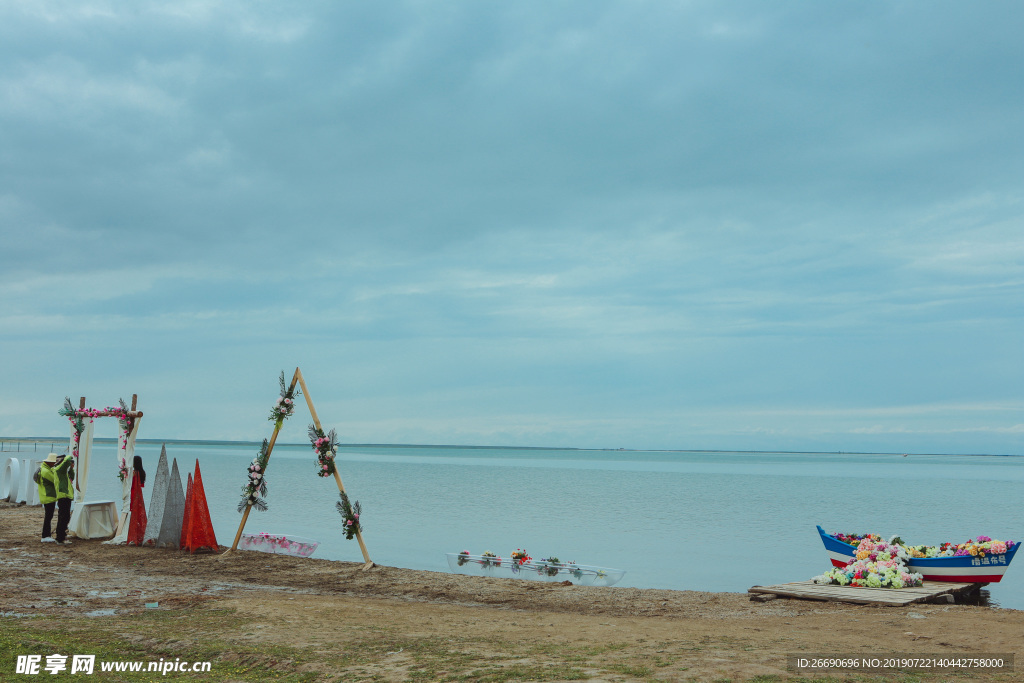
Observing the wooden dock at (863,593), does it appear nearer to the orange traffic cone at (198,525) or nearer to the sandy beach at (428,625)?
the sandy beach at (428,625)

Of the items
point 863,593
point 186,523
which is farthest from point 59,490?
point 863,593

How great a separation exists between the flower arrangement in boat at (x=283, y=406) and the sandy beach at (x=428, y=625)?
294 cm

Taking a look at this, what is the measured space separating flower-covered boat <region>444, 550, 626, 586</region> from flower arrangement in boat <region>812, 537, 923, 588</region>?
12.4 ft

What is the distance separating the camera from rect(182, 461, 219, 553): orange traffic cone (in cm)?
1518

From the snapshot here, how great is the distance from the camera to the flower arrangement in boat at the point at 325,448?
1459cm

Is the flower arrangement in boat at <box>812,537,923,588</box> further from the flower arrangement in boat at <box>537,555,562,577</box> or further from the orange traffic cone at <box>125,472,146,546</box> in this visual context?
the orange traffic cone at <box>125,472,146,546</box>

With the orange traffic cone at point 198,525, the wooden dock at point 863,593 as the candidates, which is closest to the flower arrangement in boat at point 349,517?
the orange traffic cone at point 198,525

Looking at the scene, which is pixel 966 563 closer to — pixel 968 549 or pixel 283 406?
pixel 968 549

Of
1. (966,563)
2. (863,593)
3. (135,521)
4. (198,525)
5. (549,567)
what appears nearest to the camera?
(863,593)

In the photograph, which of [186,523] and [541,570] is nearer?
[541,570]

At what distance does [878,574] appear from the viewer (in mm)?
12586

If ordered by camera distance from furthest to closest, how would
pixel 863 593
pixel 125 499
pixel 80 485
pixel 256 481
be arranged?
pixel 80 485 → pixel 125 499 → pixel 256 481 → pixel 863 593

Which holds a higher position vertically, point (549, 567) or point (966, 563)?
point (966, 563)

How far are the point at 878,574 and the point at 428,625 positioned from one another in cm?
835
